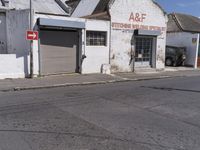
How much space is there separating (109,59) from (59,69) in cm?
349

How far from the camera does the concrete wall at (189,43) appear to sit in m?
24.7

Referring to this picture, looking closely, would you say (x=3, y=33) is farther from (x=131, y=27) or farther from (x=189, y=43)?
(x=189, y=43)

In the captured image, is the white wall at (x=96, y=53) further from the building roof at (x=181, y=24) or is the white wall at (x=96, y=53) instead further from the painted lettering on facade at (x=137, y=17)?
the building roof at (x=181, y=24)

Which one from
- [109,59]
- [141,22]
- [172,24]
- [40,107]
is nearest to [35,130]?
[40,107]

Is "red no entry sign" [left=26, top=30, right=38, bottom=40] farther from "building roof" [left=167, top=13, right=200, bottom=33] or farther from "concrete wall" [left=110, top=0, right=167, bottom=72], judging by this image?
"building roof" [left=167, top=13, right=200, bottom=33]

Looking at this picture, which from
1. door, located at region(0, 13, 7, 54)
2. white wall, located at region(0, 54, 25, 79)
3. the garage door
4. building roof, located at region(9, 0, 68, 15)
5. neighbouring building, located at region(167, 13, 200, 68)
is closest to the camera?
white wall, located at region(0, 54, 25, 79)

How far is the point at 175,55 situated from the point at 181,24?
7.56m

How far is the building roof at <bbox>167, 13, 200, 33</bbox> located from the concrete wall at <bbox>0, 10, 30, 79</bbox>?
→ 63.7ft

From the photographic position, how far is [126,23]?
58.9 ft

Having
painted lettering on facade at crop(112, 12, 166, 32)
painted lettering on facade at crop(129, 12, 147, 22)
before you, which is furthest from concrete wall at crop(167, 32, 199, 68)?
painted lettering on facade at crop(129, 12, 147, 22)

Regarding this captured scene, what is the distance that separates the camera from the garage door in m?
14.9

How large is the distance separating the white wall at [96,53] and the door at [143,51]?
2.98 m

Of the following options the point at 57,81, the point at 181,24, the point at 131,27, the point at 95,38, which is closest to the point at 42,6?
the point at 95,38

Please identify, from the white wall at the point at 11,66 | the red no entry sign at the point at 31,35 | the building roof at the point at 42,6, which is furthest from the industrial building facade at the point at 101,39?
the red no entry sign at the point at 31,35
